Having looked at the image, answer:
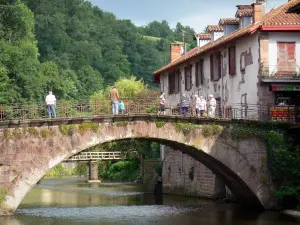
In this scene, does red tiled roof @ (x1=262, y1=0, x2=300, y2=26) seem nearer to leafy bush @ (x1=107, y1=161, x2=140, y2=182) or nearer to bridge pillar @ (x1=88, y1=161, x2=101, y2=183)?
leafy bush @ (x1=107, y1=161, x2=140, y2=182)

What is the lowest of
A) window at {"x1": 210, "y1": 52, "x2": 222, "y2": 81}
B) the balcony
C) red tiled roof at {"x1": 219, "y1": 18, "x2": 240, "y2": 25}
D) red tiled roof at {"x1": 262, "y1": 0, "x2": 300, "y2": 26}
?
the balcony

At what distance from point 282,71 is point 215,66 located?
752 cm

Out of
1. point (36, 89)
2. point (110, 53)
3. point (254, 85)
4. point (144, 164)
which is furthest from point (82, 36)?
point (254, 85)

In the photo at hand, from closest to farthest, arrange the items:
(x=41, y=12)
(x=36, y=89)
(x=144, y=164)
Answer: (x=144, y=164) → (x=36, y=89) → (x=41, y=12)

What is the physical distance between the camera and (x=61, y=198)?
58.3 metres

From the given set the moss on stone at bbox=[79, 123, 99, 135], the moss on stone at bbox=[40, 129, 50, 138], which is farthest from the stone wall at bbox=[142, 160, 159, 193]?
the moss on stone at bbox=[40, 129, 50, 138]

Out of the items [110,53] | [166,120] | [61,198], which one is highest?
[110,53]

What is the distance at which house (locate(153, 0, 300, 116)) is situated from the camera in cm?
4362

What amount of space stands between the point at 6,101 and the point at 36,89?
4925 millimetres

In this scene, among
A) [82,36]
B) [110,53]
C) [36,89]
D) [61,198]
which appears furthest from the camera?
Result: [110,53]

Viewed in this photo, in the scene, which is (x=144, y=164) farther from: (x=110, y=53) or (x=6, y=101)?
(x=110, y=53)

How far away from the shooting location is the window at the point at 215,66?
49875 millimetres

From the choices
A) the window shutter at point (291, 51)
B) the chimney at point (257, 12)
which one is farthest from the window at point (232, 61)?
the window shutter at point (291, 51)

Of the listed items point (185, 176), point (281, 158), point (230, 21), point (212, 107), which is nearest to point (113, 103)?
point (212, 107)
